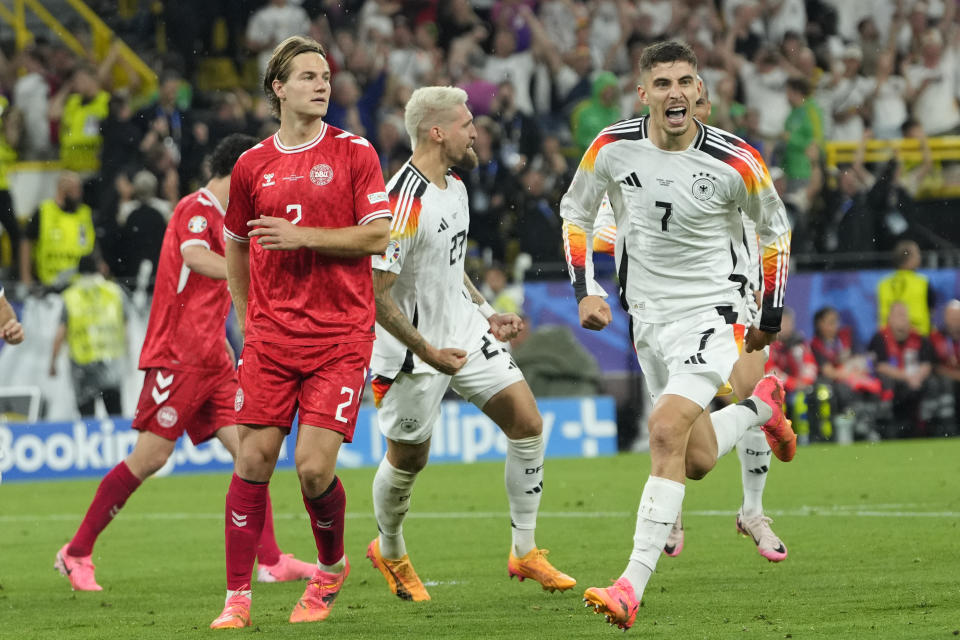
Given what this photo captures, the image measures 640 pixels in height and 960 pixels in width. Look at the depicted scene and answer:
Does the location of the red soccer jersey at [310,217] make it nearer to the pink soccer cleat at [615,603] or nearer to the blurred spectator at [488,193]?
the pink soccer cleat at [615,603]

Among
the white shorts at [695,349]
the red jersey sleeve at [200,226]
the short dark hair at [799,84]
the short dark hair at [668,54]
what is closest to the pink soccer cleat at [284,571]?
the red jersey sleeve at [200,226]

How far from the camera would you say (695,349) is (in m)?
6.82

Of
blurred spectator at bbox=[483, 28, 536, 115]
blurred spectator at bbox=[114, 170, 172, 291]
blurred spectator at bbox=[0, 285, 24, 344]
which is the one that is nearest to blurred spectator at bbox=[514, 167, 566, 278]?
blurred spectator at bbox=[483, 28, 536, 115]

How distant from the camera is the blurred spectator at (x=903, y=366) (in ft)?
55.5

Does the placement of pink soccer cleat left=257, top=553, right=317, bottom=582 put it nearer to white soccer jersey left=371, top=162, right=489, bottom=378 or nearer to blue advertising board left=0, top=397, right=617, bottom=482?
white soccer jersey left=371, top=162, right=489, bottom=378

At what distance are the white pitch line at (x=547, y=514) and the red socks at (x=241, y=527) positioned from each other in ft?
15.5

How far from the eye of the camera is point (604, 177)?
7.11 meters

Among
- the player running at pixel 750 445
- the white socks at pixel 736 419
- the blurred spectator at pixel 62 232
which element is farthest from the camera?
the blurred spectator at pixel 62 232

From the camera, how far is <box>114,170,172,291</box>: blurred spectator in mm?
16781

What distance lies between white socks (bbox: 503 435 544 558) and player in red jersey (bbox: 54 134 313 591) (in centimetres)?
140

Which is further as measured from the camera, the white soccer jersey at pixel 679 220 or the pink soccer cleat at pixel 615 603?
the white soccer jersey at pixel 679 220

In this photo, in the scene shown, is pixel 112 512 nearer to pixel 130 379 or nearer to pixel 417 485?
pixel 417 485

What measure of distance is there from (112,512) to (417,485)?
5.70 metres

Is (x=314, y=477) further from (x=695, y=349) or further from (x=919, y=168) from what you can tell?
(x=919, y=168)
